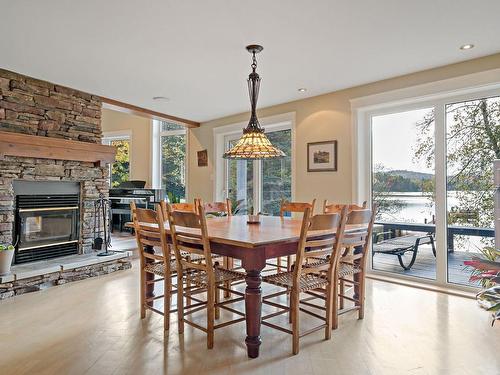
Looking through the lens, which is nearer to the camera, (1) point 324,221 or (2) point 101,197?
(1) point 324,221

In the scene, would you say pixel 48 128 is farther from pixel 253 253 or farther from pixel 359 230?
pixel 359 230

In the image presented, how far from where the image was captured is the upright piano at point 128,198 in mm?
6824

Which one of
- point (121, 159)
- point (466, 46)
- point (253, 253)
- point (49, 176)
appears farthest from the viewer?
point (121, 159)

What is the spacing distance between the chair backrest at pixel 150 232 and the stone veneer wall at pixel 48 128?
Answer: 1.94m

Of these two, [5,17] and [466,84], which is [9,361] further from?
[466,84]

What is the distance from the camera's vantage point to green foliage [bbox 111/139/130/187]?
795 cm

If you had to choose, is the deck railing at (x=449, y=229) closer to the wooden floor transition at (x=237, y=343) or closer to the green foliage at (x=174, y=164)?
the wooden floor transition at (x=237, y=343)

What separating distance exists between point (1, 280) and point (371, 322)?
3338mm

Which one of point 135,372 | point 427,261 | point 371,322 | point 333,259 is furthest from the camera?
point 427,261

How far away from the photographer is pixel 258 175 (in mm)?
Result: 5578

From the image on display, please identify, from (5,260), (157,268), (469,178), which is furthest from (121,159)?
(469,178)

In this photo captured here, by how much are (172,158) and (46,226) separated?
336 centimetres

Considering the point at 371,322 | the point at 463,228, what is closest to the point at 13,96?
the point at 371,322

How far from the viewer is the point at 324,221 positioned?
2.24 m
